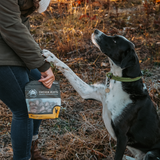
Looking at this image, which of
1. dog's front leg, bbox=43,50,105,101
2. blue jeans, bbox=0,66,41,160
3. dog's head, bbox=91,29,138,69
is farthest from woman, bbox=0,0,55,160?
dog's head, bbox=91,29,138,69

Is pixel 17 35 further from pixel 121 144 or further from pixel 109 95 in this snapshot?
pixel 121 144

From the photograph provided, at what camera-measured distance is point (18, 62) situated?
1555 mm

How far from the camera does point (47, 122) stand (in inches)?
117

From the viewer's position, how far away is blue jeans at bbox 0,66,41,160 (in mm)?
1534

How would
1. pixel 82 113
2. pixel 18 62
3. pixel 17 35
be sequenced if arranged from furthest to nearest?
pixel 82 113 → pixel 18 62 → pixel 17 35

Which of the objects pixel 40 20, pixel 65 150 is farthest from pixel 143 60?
pixel 40 20

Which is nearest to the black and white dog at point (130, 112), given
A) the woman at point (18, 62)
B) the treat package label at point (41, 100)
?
the treat package label at point (41, 100)

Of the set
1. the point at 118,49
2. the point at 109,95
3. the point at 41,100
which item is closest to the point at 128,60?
the point at 118,49

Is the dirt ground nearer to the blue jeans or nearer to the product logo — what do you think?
the blue jeans

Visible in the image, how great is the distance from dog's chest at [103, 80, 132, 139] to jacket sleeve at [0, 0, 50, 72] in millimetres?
827

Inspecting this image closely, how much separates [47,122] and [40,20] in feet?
13.3

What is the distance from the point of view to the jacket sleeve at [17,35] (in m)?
1.35

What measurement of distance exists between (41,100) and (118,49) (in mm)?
1019

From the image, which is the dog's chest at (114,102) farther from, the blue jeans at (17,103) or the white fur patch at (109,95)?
the blue jeans at (17,103)
